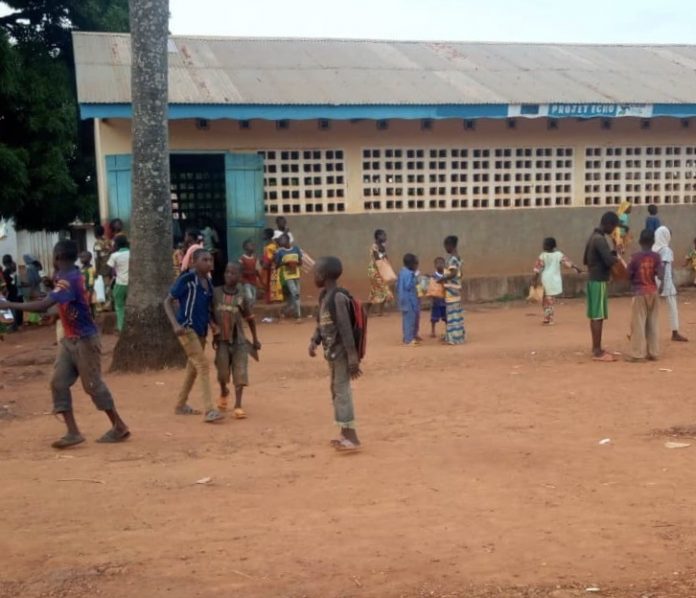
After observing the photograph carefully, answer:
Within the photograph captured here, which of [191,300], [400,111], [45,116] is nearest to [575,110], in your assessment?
[400,111]

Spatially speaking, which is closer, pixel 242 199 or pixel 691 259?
pixel 242 199

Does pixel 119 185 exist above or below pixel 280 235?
above

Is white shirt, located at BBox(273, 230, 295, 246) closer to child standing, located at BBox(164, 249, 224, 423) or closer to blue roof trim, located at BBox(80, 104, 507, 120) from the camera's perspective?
blue roof trim, located at BBox(80, 104, 507, 120)

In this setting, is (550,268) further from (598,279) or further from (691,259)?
(691,259)

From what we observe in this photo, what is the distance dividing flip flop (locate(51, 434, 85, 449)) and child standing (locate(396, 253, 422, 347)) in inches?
214

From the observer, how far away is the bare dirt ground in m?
3.88

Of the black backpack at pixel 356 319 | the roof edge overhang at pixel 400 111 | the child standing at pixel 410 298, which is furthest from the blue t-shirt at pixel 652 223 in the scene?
the black backpack at pixel 356 319

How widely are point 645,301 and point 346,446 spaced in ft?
15.2

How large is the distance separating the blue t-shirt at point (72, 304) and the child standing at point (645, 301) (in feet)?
18.7

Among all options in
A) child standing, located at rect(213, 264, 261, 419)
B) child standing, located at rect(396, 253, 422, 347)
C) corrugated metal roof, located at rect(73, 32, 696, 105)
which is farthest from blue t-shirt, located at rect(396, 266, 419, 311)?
child standing, located at rect(213, 264, 261, 419)

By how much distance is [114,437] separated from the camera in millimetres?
6637

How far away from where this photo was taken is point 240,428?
7059 mm

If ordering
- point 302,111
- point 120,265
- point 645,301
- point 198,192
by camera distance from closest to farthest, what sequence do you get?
point 645,301, point 120,265, point 302,111, point 198,192

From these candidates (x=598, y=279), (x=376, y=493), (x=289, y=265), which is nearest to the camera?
(x=376, y=493)
